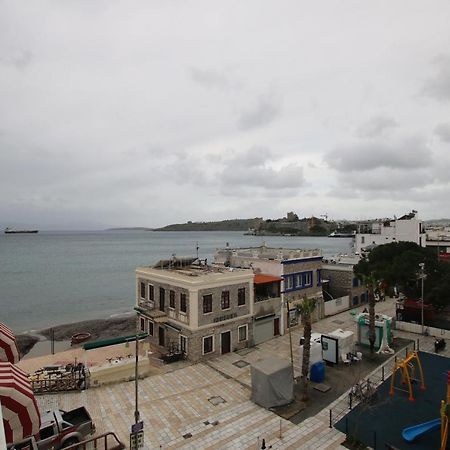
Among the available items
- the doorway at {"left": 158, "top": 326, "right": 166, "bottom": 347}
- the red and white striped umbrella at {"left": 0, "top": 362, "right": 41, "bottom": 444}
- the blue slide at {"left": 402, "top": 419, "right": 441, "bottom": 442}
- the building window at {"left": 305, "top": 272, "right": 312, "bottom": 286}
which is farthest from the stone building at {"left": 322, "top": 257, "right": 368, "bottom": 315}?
the red and white striped umbrella at {"left": 0, "top": 362, "right": 41, "bottom": 444}

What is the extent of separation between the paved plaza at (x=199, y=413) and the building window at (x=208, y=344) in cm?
134

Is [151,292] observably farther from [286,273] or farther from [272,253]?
[272,253]

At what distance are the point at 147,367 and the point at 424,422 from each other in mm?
17207

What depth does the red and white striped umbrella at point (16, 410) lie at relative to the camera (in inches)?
338

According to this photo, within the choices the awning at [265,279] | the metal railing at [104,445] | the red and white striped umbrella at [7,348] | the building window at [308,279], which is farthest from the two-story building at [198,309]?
the red and white striped umbrella at [7,348]

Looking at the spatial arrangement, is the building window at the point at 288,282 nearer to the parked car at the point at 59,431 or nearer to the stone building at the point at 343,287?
the stone building at the point at 343,287

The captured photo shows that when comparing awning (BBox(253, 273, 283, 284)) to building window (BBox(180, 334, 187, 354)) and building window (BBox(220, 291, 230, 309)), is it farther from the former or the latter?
building window (BBox(180, 334, 187, 354))

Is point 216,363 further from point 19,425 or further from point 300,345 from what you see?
point 19,425

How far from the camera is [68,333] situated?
4988 centimetres

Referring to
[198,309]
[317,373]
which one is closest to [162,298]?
[198,309]

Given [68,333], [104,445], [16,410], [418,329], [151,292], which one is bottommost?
[68,333]

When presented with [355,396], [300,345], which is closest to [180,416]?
[355,396]

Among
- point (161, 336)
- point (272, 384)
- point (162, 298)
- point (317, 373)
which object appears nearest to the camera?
point (272, 384)

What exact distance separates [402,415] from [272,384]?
7109 mm
